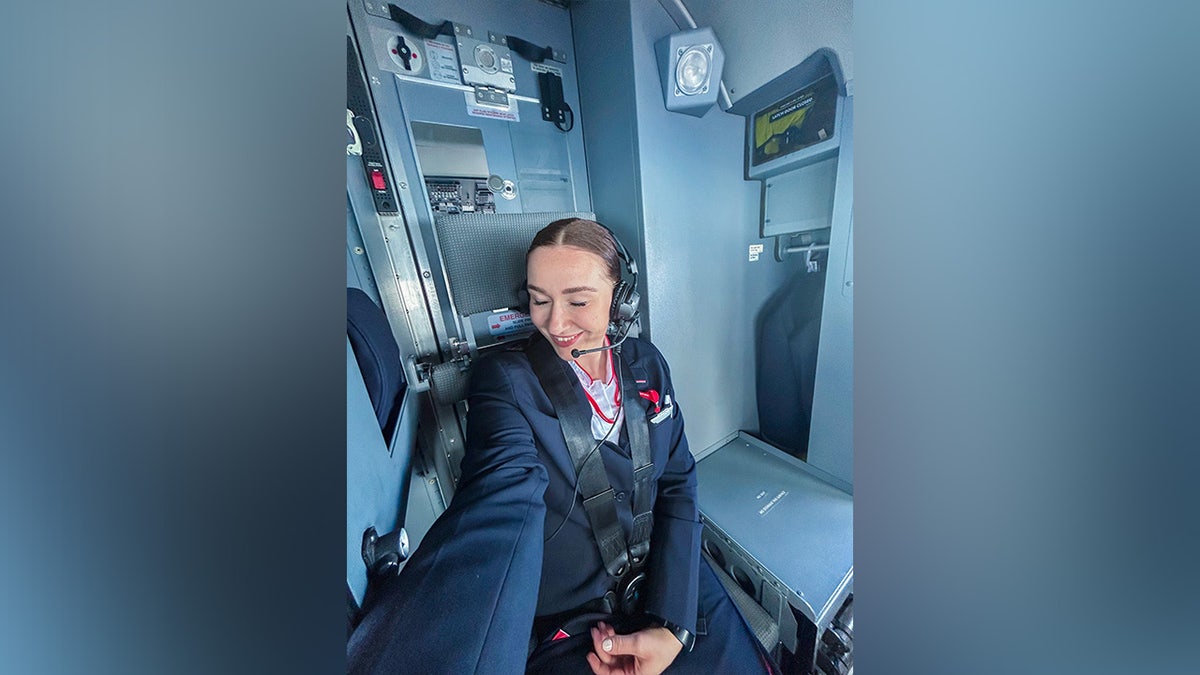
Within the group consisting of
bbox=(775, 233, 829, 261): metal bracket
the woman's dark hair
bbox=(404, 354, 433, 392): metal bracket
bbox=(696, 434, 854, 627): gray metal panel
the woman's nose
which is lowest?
bbox=(696, 434, 854, 627): gray metal panel

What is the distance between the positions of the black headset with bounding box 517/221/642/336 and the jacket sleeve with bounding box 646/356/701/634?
19cm

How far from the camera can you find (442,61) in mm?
1098

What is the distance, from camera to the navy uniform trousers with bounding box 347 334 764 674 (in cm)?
45

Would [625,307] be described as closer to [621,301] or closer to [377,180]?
[621,301]

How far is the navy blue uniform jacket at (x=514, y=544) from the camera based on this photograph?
1.47 ft

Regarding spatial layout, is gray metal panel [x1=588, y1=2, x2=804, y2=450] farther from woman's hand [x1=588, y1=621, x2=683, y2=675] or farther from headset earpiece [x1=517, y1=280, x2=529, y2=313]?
woman's hand [x1=588, y1=621, x2=683, y2=675]

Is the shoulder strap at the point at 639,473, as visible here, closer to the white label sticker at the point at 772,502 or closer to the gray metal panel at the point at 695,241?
the gray metal panel at the point at 695,241

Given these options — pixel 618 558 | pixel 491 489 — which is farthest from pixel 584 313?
pixel 618 558

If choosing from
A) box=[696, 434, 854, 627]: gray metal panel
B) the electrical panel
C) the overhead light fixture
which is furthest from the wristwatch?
the overhead light fixture

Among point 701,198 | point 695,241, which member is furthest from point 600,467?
point 701,198

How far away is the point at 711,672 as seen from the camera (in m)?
0.81
